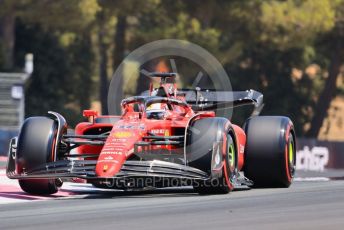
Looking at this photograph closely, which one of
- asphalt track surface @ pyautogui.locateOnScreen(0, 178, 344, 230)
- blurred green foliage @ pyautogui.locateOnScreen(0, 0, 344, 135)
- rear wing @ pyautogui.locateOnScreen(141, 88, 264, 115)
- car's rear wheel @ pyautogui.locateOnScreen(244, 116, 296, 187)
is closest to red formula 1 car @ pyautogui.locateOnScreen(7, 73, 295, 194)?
car's rear wheel @ pyautogui.locateOnScreen(244, 116, 296, 187)

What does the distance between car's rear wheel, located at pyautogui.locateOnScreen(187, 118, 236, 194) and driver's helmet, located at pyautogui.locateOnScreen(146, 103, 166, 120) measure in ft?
2.52

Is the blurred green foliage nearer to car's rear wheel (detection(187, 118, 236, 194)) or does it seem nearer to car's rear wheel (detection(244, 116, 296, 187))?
car's rear wheel (detection(244, 116, 296, 187))

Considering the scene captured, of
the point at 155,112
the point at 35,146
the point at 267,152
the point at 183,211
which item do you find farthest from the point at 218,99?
the point at 183,211

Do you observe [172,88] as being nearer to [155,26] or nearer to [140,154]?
[140,154]

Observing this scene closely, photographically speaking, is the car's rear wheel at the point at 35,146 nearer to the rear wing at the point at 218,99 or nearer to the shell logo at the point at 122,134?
the shell logo at the point at 122,134

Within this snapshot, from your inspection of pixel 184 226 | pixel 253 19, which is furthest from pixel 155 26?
pixel 184 226

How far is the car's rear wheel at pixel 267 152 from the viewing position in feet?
49.1

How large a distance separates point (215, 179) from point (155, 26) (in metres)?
32.7

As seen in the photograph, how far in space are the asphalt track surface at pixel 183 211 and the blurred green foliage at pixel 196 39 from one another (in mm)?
23844

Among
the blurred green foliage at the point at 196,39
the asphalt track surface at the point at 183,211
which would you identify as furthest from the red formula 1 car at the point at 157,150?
the blurred green foliage at the point at 196,39

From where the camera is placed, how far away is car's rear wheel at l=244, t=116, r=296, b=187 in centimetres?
1498

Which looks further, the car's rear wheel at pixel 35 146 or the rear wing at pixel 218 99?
the rear wing at pixel 218 99

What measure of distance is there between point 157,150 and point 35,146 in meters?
1.71

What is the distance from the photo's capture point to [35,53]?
4781cm
